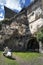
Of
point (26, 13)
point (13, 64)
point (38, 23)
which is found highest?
point (26, 13)

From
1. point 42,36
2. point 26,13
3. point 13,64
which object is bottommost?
point 13,64

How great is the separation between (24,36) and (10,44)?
149 inches

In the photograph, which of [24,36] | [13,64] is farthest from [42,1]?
[13,64]

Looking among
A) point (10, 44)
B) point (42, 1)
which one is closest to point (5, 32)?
point (10, 44)

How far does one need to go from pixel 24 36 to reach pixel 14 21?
14389 mm

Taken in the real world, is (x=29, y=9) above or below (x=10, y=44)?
above

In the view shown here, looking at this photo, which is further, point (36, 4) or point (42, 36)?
point (36, 4)

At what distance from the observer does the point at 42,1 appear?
177 ft

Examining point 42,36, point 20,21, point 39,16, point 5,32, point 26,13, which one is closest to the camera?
point 42,36

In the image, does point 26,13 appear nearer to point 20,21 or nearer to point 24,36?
point 20,21

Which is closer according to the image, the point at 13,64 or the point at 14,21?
the point at 13,64

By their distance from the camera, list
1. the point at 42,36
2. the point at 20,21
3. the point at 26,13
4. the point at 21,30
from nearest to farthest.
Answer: the point at 42,36
the point at 21,30
the point at 20,21
the point at 26,13

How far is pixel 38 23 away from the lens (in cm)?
5191

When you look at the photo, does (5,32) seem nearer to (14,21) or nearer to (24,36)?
(24,36)
